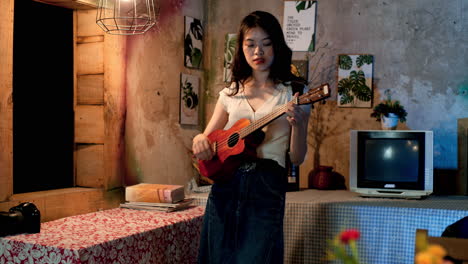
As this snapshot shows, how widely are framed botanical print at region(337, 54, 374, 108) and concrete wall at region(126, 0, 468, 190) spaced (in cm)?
5

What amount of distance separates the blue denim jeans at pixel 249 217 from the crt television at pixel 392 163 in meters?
1.58

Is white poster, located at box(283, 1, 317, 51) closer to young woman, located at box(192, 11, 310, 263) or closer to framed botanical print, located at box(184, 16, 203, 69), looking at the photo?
framed botanical print, located at box(184, 16, 203, 69)

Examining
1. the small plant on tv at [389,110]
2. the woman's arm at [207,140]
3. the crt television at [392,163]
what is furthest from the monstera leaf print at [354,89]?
the woman's arm at [207,140]

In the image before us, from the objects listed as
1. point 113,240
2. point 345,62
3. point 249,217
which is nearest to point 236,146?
point 249,217

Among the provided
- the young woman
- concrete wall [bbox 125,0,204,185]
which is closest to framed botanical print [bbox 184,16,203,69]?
concrete wall [bbox 125,0,204,185]

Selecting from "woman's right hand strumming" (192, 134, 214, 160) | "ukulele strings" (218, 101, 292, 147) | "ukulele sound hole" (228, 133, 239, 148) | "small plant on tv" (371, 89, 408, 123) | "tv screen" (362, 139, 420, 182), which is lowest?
"tv screen" (362, 139, 420, 182)

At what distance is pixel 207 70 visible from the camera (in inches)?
165

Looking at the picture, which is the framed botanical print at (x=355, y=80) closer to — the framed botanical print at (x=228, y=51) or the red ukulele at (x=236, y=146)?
the framed botanical print at (x=228, y=51)

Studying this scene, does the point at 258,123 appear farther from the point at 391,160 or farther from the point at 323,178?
the point at 323,178

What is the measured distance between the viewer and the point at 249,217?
194 cm

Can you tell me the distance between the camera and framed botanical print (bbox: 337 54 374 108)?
386 cm

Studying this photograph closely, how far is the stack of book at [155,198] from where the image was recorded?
276 cm

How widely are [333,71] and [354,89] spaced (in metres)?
0.22

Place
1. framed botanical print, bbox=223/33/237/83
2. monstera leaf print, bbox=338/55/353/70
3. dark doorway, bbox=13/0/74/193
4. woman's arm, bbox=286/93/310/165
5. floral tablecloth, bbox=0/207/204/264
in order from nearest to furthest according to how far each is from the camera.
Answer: woman's arm, bbox=286/93/310/165 < floral tablecloth, bbox=0/207/204/264 < dark doorway, bbox=13/0/74/193 < monstera leaf print, bbox=338/55/353/70 < framed botanical print, bbox=223/33/237/83
